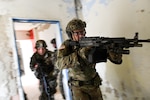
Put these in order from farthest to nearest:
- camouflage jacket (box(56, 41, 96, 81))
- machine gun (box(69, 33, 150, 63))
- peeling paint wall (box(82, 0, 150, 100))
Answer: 1. peeling paint wall (box(82, 0, 150, 100))
2. camouflage jacket (box(56, 41, 96, 81))
3. machine gun (box(69, 33, 150, 63))

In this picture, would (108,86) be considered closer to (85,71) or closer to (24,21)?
(85,71)

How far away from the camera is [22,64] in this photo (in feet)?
7.90

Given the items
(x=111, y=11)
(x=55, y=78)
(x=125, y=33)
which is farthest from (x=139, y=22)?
(x=55, y=78)

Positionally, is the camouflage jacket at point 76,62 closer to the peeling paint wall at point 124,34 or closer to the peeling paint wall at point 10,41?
the peeling paint wall at point 124,34

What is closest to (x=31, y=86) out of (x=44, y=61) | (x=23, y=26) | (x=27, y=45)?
(x=44, y=61)

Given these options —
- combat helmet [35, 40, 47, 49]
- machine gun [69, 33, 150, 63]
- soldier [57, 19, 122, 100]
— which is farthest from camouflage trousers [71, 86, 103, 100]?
combat helmet [35, 40, 47, 49]

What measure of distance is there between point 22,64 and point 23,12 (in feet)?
1.68

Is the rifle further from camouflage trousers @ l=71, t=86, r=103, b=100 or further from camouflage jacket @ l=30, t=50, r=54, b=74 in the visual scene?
camouflage trousers @ l=71, t=86, r=103, b=100

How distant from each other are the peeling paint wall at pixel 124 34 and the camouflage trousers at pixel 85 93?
0.43m

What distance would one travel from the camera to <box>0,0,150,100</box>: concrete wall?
7.18ft

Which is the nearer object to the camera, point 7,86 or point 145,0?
point 145,0

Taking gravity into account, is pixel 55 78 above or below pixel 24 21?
below

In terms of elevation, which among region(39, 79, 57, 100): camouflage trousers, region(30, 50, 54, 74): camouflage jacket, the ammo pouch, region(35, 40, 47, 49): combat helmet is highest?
region(35, 40, 47, 49): combat helmet

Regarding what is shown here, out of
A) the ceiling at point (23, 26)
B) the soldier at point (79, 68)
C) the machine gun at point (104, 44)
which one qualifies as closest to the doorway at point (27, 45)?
the ceiling at point (23, 26)
